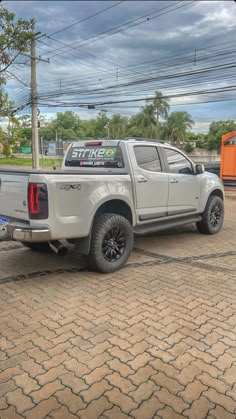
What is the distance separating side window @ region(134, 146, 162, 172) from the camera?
17.0ft

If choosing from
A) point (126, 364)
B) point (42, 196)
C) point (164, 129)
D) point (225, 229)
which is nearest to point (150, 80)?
point (225, 229)

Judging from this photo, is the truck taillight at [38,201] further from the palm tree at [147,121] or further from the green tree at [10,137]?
the palm tree at [147,121]

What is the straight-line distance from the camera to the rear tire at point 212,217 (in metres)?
6.76

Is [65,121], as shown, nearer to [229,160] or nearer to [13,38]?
[229,160]

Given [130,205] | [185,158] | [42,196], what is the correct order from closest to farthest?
1. [42,196]
2. [130,205]
3. [185,158]

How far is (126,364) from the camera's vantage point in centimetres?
262

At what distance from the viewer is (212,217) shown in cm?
→ 698

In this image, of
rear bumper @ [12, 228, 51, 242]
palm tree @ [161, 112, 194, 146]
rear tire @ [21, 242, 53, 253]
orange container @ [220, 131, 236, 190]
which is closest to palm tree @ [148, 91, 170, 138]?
palm tree @ [161, 112, 194, 146]

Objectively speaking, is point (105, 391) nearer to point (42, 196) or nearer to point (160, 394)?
point (160, 394)

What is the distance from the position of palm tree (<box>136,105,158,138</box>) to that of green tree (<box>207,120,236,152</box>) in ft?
56.6

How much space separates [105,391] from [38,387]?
0.48 meters

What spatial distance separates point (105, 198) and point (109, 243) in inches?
25.1

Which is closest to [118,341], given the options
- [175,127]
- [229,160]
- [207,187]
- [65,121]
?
[207,187]

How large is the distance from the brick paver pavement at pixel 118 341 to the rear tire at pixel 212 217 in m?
1.80
